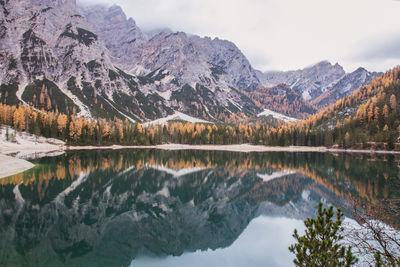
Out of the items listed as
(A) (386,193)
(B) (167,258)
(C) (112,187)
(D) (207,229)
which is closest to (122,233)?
(B) (167,258)

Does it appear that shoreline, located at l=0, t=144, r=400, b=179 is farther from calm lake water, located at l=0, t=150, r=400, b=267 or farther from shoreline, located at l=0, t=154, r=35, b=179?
calm lake water, located at l=0, t=150, r=400, b=267

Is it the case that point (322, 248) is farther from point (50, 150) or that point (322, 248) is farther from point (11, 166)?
point (50, 150)

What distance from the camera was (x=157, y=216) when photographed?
28.5 m

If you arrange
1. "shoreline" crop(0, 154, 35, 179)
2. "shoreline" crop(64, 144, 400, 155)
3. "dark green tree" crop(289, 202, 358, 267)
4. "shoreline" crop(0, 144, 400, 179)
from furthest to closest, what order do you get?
"shoreline" crop(64, 144, 400, 155)
"shoreline" crop(0, 144, 400, 179)
"shoreline" crop(0, 154, 35, 179)
"dark green tree" crop(289, 202, 358, 267)

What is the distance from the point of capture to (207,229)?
83.8 feet

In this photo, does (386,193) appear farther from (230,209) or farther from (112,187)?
(112,187)

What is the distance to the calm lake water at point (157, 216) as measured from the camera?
60.2 feet

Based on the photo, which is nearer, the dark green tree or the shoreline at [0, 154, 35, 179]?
the dark green tree

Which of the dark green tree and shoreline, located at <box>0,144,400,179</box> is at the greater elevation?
the dark green tree

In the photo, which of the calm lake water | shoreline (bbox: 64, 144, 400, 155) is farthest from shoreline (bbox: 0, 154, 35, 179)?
shoreline (bbox: 64, 144, 400, 155)

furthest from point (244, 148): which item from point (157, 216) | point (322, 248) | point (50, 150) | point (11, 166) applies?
point (322, 248)

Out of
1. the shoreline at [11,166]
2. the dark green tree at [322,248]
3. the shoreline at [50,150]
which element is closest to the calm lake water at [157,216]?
the dark green tree at [322,248]

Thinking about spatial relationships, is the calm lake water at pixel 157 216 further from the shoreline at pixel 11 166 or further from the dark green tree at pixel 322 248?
the shoreline at pixel 11 166

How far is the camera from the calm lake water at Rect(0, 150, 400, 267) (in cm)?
1834
